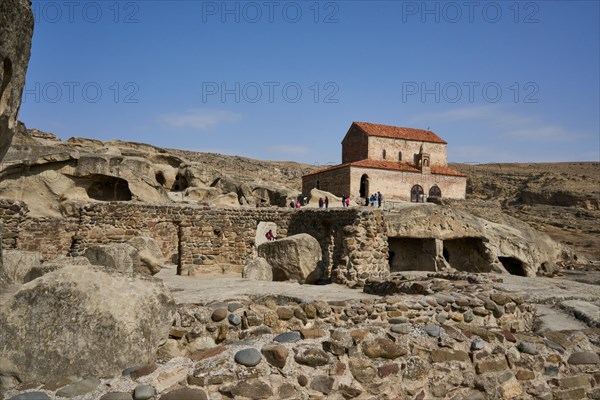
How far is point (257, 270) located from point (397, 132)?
29.9 m

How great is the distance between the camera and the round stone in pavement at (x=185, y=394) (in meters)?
2.72

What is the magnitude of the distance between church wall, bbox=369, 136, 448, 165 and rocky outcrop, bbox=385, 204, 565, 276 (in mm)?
16688

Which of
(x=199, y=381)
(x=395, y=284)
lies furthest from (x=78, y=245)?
(x=199, y=381)

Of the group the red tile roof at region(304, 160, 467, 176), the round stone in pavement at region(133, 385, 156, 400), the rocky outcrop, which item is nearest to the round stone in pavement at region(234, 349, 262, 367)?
the round stone in pavement at region(133, 385, 156, 400)

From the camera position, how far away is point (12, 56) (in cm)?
334

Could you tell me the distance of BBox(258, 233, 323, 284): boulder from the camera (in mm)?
11398

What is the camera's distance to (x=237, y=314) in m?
4.04

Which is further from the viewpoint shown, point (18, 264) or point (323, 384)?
point (18, 264)

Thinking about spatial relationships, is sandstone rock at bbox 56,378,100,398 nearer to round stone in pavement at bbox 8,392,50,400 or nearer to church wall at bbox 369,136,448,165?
round stone in pavement at bbox 8,392,50,400

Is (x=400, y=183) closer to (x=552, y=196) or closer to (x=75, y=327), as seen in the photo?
(x=552, y=196)

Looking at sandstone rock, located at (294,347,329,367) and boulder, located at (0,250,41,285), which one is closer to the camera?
sandstone rock, located at (294,347,329,367)

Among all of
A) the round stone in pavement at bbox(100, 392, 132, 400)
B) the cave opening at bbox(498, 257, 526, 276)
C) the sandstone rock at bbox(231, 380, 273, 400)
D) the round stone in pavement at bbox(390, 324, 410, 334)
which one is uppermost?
the round stone in pavement at bbox(390, 324, 410, 334)

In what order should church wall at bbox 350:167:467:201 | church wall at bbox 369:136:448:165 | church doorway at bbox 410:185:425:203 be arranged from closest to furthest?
1. church wall at bbox 350:167:467:201
2. church doorway at bbox 410:185:425:203
3. church wall at bbox 369:136:448:165

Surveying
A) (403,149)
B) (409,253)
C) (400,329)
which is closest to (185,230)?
(400,329)
